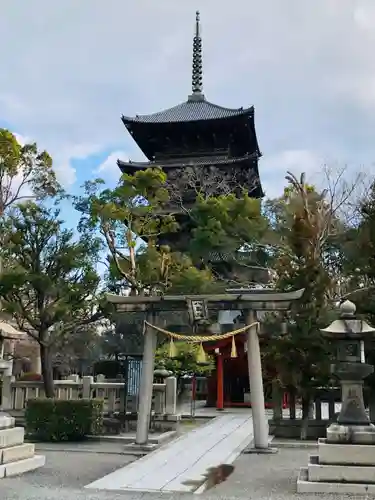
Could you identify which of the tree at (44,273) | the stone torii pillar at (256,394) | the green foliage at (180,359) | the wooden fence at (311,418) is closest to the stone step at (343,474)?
the stone torii pillar at (256,394)

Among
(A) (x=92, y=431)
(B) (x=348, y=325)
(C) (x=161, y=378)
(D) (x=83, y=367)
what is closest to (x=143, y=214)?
(C) (x=161, y=378)

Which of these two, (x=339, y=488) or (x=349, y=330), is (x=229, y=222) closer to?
(x=349, y=330)

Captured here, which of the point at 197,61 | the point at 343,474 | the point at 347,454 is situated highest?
the point at 197,61

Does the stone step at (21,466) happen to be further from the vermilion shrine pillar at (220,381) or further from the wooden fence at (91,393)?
the vermilion shrine pillar at (220,381)

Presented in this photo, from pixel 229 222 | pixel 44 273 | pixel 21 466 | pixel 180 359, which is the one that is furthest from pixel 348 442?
pixel 229 222

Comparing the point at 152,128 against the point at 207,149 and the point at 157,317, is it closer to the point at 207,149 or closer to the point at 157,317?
the point at 207,149

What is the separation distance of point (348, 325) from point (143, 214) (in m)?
13.0

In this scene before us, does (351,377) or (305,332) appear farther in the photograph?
(305,332)

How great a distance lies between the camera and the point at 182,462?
10.5 m

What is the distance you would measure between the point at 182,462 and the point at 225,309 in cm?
329

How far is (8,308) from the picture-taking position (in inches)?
635

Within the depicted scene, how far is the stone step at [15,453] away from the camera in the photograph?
861 cm

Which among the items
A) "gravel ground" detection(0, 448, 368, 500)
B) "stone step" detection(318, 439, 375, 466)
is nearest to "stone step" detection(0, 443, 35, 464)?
"gravel ground" detection(0, 448, 368, 500)

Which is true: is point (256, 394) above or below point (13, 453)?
above
